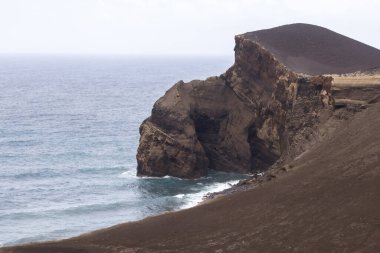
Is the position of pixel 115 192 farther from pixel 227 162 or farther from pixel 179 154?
pixel 227 162

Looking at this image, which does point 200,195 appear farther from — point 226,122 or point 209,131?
point 209,131

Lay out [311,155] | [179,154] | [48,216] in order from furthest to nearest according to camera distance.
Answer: [179,154] < [48,216] < [311,155]

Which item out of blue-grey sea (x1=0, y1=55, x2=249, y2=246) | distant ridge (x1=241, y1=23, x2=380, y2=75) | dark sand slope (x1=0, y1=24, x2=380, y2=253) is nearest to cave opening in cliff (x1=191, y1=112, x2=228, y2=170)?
blue-grey sea (x1=0, y1=55, x2=249, y2=246)

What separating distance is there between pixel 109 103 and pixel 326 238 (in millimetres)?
95773

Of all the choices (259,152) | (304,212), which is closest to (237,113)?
(259,152)

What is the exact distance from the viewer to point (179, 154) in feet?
206

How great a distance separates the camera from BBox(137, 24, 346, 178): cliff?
62.9 m

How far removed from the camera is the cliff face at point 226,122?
6291 cm

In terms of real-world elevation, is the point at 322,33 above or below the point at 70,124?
above

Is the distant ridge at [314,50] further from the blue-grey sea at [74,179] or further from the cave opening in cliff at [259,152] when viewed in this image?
the blue-grey sea at [74,179]

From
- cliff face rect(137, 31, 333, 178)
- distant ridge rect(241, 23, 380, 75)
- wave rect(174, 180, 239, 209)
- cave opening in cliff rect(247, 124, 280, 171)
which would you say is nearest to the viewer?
wave rect(174, 180, 239, 209)

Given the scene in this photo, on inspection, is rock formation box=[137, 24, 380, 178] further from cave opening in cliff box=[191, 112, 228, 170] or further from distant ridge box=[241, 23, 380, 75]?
distant ridge box=[241, 23, 380, 75]

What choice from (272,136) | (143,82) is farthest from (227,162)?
(143,82)

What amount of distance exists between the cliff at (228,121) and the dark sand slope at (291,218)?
1696 cm
